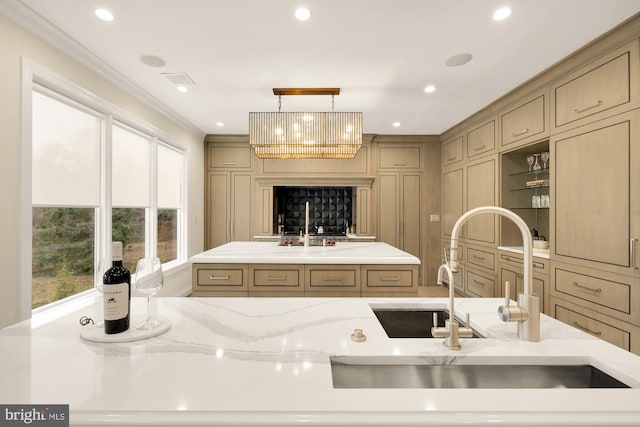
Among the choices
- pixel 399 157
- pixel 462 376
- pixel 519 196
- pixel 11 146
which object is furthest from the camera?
pixel 399 157

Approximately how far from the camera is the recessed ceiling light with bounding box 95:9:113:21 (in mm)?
2047

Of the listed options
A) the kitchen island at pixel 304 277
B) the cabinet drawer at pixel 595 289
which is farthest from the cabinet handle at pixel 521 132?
the kitchen island at pixel 304 277

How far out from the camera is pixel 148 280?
1.03 metres

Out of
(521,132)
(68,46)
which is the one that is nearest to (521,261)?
(521,132)

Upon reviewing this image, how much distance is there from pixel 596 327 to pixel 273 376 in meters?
2.75

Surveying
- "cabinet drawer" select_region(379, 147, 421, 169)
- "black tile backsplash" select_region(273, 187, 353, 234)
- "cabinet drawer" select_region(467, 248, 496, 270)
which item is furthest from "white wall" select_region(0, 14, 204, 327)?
"cabinet drawer" select_region(467, 248, 496, 270)

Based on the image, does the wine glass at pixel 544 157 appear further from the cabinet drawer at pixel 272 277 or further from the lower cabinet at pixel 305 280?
the cabinet drawer at pixel 272 277

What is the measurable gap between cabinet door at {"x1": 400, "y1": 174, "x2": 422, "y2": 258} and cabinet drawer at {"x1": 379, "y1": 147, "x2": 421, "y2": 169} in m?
0.18

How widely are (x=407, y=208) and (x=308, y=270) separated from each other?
10.7 feet

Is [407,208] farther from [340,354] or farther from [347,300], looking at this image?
[340,354]

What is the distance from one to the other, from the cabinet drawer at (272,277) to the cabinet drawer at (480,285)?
2.63m

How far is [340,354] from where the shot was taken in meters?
0.89

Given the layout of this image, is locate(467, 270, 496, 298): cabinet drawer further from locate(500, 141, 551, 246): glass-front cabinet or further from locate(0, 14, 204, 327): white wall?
locate(0, 14, 204, 327): white wall

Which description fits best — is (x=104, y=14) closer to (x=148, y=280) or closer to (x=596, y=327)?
(x=148, y=280)
